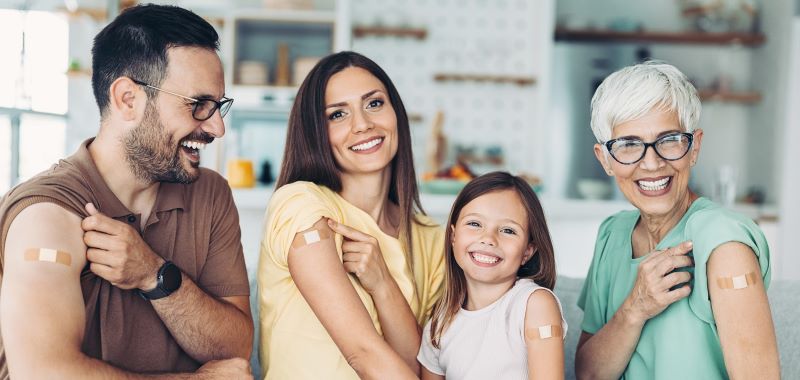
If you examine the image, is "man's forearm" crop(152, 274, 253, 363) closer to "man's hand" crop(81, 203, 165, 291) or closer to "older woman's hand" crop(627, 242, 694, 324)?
"man's hand" crop(81, 203, 165, 291)

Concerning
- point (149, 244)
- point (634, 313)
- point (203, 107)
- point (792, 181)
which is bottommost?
point (634, 313)

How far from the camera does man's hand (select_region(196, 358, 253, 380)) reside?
1752 millimetres

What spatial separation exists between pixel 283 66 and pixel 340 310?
5.04 metres

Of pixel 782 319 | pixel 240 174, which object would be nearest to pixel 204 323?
pixel 782 319

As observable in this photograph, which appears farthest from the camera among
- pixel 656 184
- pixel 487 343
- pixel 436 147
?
pixel 436 147

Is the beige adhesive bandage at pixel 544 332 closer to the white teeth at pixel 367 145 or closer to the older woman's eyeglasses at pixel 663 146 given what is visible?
the older woman's eyeglasses at pixel 663 146

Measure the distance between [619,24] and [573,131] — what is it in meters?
0.97

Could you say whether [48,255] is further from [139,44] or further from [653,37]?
[653,37]

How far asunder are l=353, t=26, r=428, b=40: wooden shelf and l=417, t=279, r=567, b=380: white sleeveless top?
4314mm

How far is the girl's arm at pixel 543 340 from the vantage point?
1.68 m

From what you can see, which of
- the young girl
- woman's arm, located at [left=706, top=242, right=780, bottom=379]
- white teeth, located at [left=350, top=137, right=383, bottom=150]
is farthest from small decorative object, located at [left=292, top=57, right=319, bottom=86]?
woman's arm, located at [left=706, top=242, right=780, bottom=379]

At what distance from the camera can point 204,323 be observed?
1.78 m

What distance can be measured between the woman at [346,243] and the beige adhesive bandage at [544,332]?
0.28 m

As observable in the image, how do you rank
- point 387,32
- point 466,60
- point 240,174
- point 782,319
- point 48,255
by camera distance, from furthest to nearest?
point 466,60 → point 387,32 → point 240,174 → point 782,319 → point 48,255
